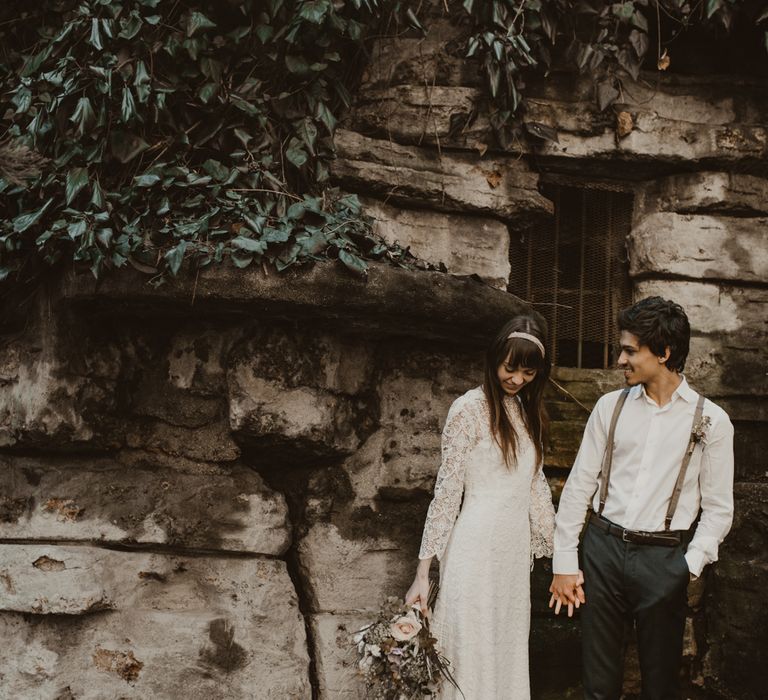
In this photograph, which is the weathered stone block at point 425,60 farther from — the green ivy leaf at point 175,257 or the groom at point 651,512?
the groom at point 651,512

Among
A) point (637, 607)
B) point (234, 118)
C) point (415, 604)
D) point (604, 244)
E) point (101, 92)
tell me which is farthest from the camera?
point (604, 244)

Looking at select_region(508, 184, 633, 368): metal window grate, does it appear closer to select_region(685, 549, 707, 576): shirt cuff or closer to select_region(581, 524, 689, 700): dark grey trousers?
select_region(581, 524, 689, 700): dark grey trousers

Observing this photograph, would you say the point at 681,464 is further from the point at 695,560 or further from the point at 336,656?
the point at 336,656

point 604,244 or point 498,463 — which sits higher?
point 604,244

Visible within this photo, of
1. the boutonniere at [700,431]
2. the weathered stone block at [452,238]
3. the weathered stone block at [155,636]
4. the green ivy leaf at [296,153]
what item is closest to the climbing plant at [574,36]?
the weathered stone block at [452,238]

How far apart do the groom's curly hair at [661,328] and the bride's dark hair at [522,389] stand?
0.34 metres

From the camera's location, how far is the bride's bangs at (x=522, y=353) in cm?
314

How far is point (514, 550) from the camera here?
3182mm

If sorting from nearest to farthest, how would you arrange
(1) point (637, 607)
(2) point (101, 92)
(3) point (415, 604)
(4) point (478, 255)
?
(1) point (637, 607) < (3) point (415, 604) < (2) point (101, 92) < (4) point (478, 255)

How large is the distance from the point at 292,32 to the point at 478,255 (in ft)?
4.44

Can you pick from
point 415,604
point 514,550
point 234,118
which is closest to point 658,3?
point 234,118

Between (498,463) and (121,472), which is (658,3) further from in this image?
(121,472)

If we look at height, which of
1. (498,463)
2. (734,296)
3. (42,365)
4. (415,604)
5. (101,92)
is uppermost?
(101,92)

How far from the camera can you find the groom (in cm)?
294
